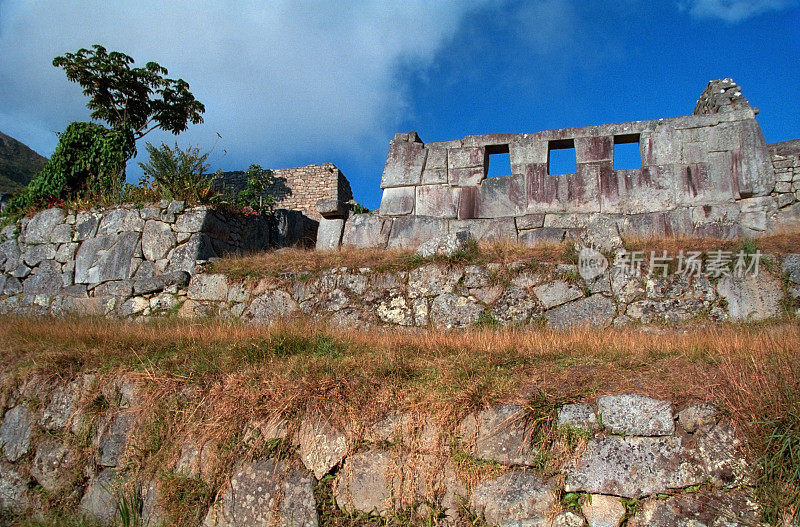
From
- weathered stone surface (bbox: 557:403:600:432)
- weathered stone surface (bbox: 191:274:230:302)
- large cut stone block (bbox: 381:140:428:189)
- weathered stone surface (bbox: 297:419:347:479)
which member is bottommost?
weathered stone surface (bbox: 297:419:347:479)

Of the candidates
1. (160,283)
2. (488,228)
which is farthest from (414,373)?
(160,283)

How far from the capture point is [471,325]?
6.23 meters

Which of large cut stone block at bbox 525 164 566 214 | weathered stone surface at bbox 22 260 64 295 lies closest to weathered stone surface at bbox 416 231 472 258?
large cut stone block at bbox 525 164 566 214

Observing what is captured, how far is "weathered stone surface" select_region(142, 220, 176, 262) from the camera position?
8.31 meters

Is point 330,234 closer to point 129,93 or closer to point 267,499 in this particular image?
point 267,499

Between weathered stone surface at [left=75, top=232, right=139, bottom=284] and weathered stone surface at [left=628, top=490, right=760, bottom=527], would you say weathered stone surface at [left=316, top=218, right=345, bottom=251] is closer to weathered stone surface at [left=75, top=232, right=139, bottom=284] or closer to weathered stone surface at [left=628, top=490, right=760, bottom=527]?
weathered stone surface at [left=75, top=232, right=139, bottom=284]

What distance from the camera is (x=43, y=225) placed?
30.3 ft

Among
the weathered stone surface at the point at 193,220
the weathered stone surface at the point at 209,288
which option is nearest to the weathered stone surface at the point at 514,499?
the weathered stone surface at the point at 209,288

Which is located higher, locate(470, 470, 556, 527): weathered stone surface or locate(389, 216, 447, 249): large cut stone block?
locate(389, 216, 447, 249): large cut stone block

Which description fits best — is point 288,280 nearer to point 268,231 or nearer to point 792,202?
point 268,231

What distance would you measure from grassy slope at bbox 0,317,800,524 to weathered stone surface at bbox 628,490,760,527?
0.38 feet

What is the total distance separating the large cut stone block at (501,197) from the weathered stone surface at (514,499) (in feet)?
18.7

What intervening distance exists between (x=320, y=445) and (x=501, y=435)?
3.94 ft

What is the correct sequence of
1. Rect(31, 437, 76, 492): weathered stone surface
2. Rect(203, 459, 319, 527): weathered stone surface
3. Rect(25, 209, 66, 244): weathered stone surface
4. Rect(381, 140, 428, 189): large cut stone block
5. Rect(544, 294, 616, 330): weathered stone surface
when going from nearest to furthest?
Rect(203, 459, 319, 527): weathered stone surface, Rect(31, 437, 76, 492): weathered stone surface, Rect(544, 294, 616, 330): weathered stone surface, Rect(381, 140, 428, 189): large cut stone block, Rect(25, 209, 66, 244): weathered stone surface
